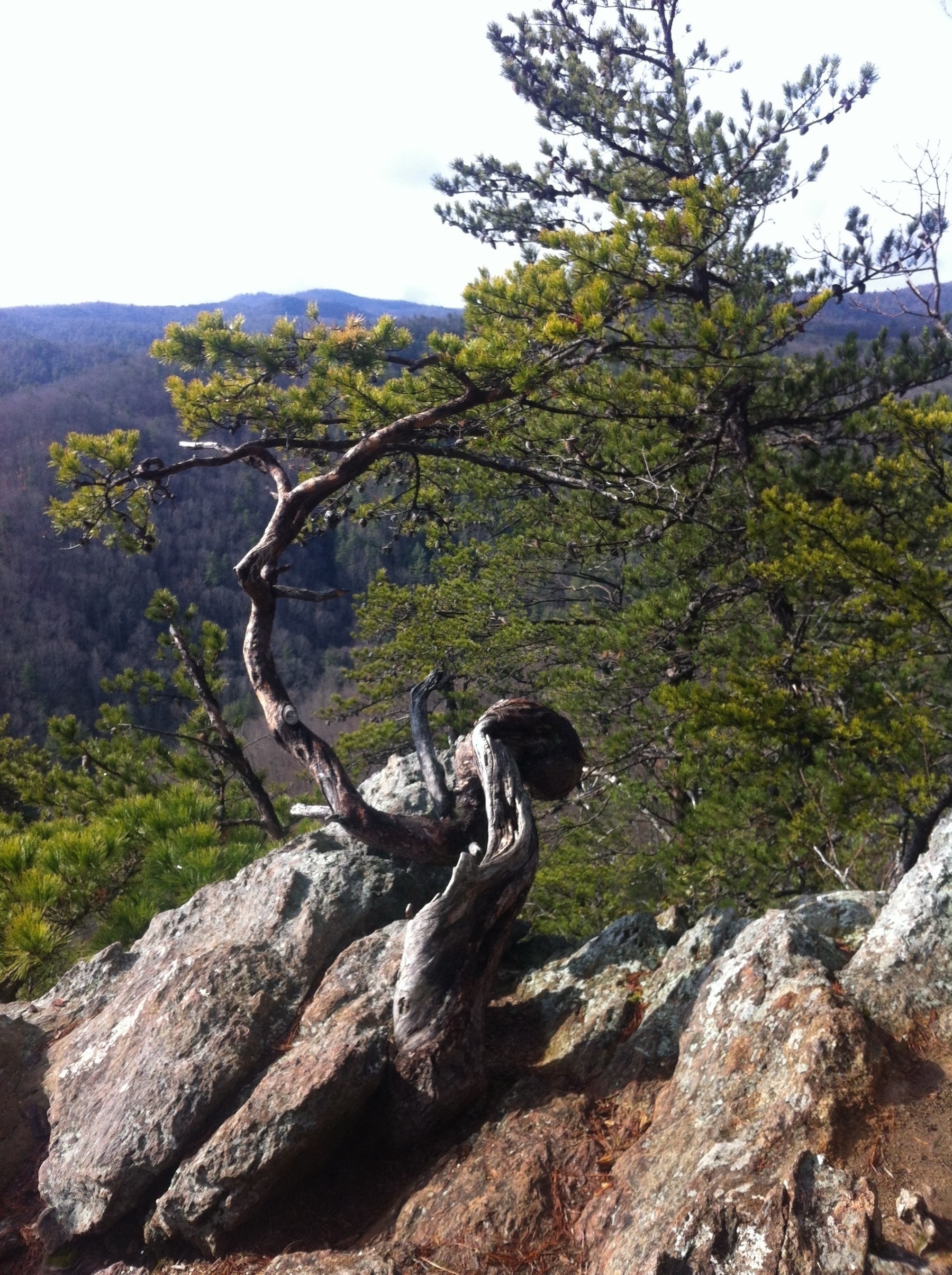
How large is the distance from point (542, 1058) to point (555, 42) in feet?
34.2

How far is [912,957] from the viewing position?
2.66 meters

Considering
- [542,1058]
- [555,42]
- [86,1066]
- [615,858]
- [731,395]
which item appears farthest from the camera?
[555,42]

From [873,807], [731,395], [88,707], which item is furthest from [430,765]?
[88,707]

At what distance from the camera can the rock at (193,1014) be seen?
9.64ft

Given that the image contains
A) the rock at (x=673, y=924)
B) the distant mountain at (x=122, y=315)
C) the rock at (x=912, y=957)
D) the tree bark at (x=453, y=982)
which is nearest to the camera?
the rock at (x=912, y=957)

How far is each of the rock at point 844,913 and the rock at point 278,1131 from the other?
1792 millimetres

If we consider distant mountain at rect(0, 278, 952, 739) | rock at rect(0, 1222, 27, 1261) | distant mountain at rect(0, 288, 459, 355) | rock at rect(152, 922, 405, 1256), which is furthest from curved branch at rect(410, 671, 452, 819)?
distant mountain at rect(0, 288, 459, 355)

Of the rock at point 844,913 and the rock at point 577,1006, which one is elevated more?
the rock at point 844,913

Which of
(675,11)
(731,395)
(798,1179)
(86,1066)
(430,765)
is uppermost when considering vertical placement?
(675,11)

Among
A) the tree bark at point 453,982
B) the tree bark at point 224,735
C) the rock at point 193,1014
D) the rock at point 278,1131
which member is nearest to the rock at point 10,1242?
the rock at point 193,1014

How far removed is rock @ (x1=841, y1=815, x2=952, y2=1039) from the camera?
8.36 feet

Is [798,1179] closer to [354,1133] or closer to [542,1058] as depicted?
[542,1058]

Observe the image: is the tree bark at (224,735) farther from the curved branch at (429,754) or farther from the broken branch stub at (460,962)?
the broken branch stub at (460,962)

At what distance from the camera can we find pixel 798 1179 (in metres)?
2.00
